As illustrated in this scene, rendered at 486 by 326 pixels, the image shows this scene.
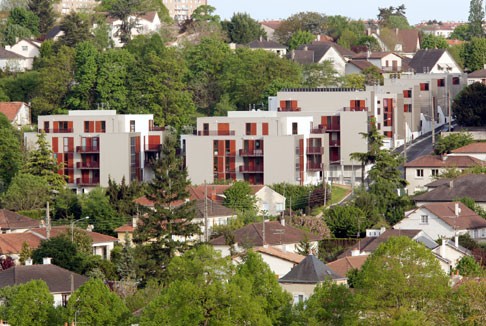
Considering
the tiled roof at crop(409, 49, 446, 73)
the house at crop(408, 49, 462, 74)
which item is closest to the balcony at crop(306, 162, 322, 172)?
the house at crop(408, 49, 462, 74)

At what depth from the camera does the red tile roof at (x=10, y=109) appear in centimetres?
9950

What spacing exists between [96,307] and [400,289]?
9.11 metres

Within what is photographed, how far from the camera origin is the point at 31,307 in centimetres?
5216

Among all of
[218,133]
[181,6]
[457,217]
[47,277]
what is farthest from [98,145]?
[181,6]

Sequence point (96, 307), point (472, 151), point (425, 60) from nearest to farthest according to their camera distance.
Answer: point (96, 307)
point (472, 151)
point (425, 60)

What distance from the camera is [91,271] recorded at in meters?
65.7

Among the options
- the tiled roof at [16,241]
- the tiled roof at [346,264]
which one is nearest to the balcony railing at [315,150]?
the tiled roof at [16,241]

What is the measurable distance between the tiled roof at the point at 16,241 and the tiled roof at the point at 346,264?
13761mm

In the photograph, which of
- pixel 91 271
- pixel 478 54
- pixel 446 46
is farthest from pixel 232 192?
pixel 446 46

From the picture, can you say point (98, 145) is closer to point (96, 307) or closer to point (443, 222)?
point (443, 222)

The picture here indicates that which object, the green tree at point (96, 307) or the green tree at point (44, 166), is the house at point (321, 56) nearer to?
the green tree at point (44, 166)

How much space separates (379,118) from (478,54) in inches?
1047

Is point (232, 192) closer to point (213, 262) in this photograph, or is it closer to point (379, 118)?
point (379, 118)

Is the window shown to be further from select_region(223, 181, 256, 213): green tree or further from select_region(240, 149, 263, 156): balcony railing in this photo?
select_region(240, 149, 263, 156): balcony railing
